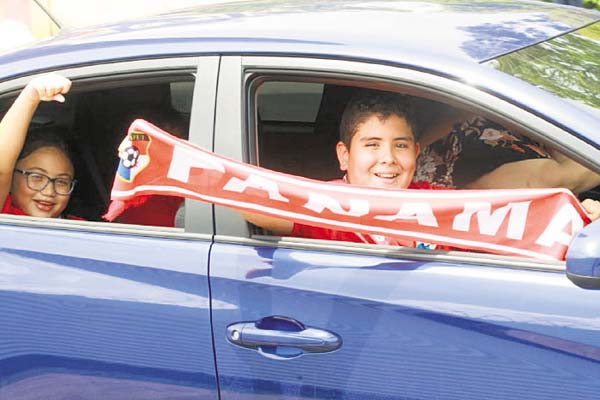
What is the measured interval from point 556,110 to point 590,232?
0.30m

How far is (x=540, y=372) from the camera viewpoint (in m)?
2.03

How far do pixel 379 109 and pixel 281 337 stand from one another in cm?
85

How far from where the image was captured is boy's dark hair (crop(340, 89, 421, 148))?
274cm

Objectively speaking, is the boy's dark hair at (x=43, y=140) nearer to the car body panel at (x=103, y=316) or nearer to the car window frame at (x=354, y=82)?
the car body panel at (x=103, y=316)

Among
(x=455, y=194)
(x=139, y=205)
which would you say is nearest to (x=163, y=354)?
(x=139, y=205)

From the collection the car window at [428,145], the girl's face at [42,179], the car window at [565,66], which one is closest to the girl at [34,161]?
the girl's face at [42,179]

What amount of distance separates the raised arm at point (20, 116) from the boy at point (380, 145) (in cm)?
84

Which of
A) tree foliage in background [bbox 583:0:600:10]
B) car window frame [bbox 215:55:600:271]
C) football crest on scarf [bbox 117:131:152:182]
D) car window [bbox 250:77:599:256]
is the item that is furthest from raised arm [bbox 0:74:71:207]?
tree foliage in background [bbox 583:0:600:10]

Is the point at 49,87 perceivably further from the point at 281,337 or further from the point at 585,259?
the point at 585,259

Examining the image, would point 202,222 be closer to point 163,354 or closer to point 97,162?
point 163,354

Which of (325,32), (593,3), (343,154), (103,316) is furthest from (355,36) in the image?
(593,3)

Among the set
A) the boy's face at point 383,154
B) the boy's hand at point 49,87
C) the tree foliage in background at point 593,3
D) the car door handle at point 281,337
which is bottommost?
the car door handle at point 281,337

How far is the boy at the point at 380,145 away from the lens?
2641mm

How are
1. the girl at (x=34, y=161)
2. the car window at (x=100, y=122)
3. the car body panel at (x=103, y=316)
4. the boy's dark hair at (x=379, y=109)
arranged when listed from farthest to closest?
the car window at (x=100, y=122) → the boy's dark hair at (x=379, y=109) → the girl at (x=34, y=161) → the car body panel at (x=103, y=316)
